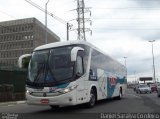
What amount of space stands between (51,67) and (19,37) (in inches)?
4089

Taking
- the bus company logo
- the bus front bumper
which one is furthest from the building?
the bus front bumper

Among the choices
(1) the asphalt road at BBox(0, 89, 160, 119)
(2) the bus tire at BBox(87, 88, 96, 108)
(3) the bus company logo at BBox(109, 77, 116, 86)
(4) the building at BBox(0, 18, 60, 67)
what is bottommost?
(1) the asphalt road at BBox(0, 89, 160, 119)

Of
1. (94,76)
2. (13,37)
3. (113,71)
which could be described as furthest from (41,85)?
(13,37)

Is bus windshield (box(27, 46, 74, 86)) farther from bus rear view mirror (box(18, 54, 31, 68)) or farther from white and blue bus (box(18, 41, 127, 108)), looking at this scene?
bus rear view mirror (box(18, 54, 31, 68))

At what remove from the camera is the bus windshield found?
14.2 meters

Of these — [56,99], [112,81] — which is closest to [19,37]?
[112,81]

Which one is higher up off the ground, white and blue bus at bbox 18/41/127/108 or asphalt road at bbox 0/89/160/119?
white and blue bus at bbox 18/41/127/108

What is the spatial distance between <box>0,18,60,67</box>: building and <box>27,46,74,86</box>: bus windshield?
317 ft

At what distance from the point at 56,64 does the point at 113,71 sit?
→ 31.9 feet

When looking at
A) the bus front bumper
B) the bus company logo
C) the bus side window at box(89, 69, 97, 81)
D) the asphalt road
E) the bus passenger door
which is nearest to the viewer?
the asphalt road

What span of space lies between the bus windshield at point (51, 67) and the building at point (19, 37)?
96.6 m

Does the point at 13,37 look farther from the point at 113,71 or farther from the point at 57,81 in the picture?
the point at 57,81

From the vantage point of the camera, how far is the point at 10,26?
118188mm

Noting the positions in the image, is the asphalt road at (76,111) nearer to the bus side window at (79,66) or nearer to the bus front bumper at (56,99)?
the bus front bumper at (56,99)
